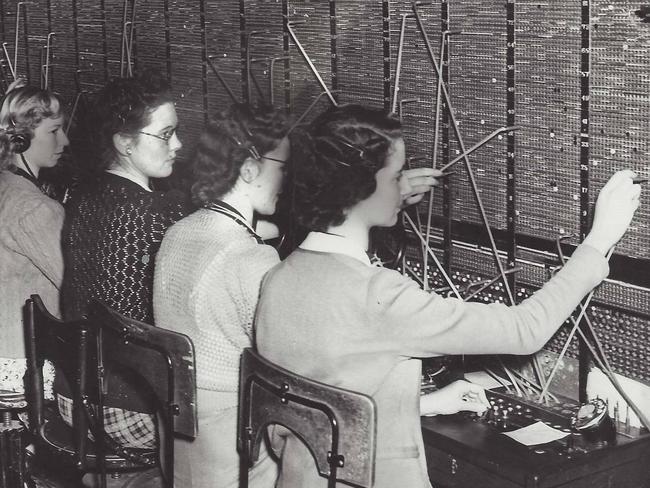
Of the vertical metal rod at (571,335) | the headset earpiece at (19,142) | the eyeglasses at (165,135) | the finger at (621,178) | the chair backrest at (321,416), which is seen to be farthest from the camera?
the headset earpiece at (19,142)

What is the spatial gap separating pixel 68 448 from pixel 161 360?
2.11ft

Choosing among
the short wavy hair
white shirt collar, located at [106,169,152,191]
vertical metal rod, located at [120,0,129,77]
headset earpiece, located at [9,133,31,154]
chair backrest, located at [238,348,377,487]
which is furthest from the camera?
vertical metal rod, located at [120,0,129,77]

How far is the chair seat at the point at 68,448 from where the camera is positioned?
9.12 feet

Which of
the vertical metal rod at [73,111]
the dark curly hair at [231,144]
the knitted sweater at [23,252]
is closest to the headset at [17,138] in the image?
the knitted sweater at [23,252]

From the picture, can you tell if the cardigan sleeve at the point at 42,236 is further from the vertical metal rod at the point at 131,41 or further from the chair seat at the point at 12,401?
the vertical metal rod at the point at 131,41

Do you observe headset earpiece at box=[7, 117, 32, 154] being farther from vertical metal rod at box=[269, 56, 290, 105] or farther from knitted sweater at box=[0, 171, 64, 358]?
vertical metal rod at box=[269, 56, 290, 105]

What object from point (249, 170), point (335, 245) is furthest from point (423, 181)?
point (335, 245)

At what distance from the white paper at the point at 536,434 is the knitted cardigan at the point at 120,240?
1113mm

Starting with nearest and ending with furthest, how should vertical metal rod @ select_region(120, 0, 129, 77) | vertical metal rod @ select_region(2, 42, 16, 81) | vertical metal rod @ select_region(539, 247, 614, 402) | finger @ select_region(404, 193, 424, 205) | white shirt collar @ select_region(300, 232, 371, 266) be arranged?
white shirt collar @ select_region(300, 232, 371, 266)
vertical metal rod @ select_region(539, 247, 614, 402)
finger @ select_region(404, 193, 424, 205)
vertical metal rod @ select_region(120, 0, 129, 77)
vertical metal rod @ select_region(2, 42, 16, 81)

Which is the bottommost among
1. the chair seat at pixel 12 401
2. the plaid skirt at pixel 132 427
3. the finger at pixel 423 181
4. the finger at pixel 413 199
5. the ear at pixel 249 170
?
the chair seat at pixel 12 401

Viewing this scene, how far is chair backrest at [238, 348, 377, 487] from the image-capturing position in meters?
1.94

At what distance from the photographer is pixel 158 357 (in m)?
2.44

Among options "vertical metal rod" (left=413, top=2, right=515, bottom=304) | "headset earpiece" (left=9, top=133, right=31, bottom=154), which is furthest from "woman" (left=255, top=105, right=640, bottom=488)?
"headset earpiece" (left=9, top=133, right=31, bottom=154)

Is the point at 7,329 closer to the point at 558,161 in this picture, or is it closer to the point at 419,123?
the point at 419,123
